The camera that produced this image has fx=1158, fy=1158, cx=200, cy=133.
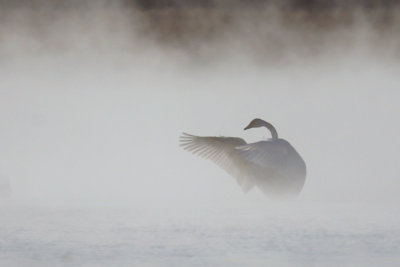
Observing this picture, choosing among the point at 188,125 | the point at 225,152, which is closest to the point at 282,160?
the point at 225,152

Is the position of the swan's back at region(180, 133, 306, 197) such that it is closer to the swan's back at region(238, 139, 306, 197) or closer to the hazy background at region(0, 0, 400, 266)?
the swan's back at region(238, 139, 306, 197)

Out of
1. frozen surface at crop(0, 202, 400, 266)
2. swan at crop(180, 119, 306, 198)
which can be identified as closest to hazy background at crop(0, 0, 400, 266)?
frozen surface at crop(0, 202, 400, 266)

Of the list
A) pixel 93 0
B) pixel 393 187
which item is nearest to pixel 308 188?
pixel 393 187

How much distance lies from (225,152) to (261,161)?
975mm

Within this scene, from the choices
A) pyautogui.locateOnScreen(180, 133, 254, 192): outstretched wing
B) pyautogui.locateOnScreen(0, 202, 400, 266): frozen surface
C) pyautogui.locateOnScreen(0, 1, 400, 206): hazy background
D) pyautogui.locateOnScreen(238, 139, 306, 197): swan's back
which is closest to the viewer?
pyautogui.locateOnScreen(0, 202, 400, 266): frozen surface

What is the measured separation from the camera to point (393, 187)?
9.59m

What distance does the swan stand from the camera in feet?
29.7

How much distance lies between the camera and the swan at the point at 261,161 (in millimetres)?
9062

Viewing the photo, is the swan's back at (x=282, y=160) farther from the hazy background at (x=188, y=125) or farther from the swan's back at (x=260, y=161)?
the hazy background at (x=188, y=125)

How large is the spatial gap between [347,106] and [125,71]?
4.27 metres

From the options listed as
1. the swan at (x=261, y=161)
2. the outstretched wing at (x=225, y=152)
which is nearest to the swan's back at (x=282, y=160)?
the swan at (x=261, y=161)

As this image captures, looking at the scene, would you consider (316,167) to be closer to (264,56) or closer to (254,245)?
(254,245)

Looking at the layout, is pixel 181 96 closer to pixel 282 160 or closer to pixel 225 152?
pixel 225 152

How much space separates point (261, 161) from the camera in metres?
9.09
